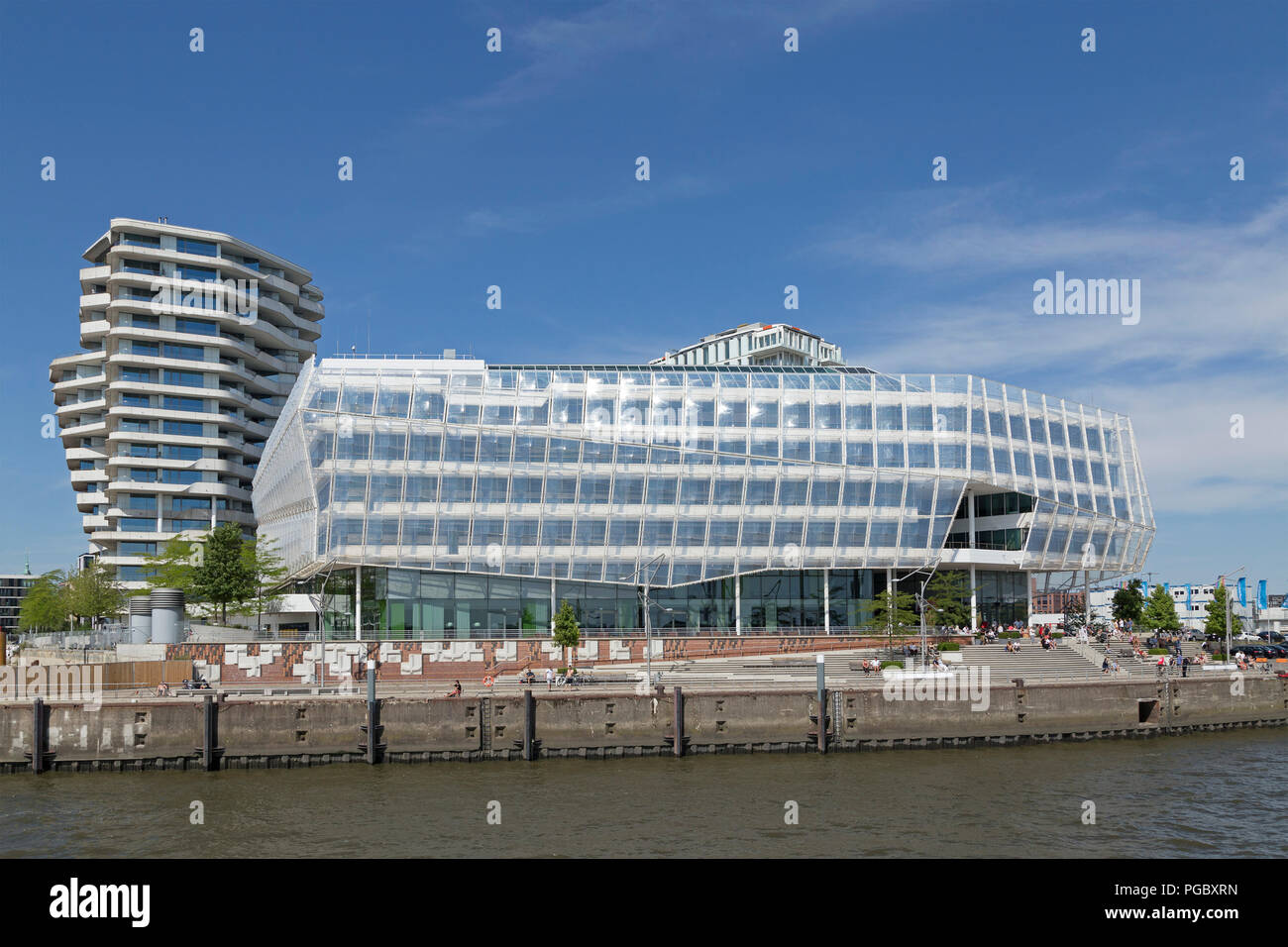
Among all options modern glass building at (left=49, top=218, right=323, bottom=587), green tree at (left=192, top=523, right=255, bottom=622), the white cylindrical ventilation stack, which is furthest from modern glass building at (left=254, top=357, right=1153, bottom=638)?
modern glass building at (left=49, top=218, right=323, bottom=587)

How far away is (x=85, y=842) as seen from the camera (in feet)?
112

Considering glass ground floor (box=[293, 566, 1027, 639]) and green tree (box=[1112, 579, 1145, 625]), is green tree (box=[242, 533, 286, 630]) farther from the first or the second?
green tree (box=[1112, 579, 1145, 625])

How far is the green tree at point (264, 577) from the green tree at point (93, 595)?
15665 millimetres

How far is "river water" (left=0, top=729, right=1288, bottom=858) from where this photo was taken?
33.4 m

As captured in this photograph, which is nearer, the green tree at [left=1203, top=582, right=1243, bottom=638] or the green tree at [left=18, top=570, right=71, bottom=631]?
the green tree at [left=1203, top=582, right=1243, bottom=638]

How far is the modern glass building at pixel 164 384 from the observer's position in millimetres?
117500

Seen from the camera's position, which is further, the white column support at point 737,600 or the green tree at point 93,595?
the green tree at point 93,595

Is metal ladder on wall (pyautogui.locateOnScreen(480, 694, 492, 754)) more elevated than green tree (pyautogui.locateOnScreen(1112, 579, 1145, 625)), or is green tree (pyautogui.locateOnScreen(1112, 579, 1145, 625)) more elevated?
green tree (pyautogui.locateOnScreen(1112, 579, 1145, 625))

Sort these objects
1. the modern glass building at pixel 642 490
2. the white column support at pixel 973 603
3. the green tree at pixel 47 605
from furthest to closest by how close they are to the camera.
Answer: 1. the green tree at pixel 47 605
2. the white column support at pixel 973 603
3. the modern glass building at pixel 642 490

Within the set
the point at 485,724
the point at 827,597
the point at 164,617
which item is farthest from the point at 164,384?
the point at 485,724

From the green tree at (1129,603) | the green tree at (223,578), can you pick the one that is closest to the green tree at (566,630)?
the green tree at (223,578)

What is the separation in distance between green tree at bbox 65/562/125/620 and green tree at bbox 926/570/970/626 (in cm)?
7419

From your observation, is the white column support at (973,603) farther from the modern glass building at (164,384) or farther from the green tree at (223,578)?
the modern glass building at (164,384)
